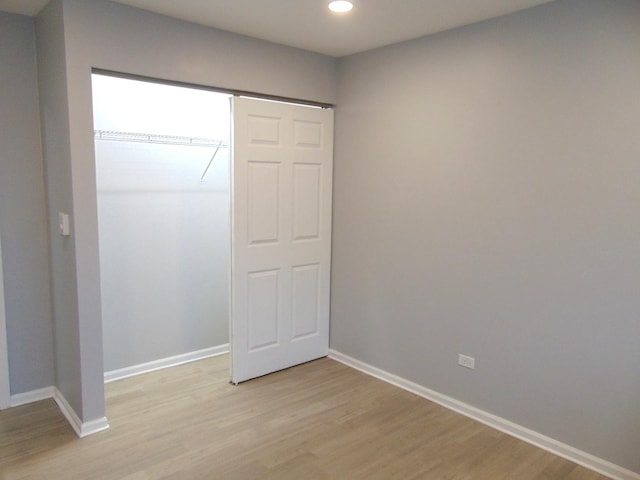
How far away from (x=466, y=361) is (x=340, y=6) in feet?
7.52

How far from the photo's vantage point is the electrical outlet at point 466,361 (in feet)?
9.68

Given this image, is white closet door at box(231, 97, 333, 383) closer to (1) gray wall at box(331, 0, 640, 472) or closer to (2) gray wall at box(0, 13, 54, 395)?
(1) gray wall at box(331, 0, 640, 472)

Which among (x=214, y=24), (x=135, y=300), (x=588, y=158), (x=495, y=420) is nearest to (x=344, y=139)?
(x=214, y=24)

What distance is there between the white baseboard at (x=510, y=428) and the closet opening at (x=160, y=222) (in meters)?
1.44

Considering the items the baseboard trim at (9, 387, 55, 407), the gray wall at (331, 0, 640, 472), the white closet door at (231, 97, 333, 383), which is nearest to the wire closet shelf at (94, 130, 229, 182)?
the white closet door at (231, 97, 333, 383)

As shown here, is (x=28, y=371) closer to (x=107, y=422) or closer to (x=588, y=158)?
(x=107, y=422)

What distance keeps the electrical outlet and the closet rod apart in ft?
8.07

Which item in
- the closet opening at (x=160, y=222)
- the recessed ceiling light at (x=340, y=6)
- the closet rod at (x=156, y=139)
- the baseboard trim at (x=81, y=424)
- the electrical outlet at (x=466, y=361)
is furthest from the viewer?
the closet opening at (x=160, y=222)

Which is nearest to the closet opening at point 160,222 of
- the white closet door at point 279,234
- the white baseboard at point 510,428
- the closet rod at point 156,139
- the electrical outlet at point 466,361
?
the closet rod at point 156,139

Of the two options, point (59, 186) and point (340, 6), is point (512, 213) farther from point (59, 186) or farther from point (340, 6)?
point (59, 186)

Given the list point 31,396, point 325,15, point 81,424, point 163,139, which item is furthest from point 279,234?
point 31,396

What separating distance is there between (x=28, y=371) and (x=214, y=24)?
2.59 metres

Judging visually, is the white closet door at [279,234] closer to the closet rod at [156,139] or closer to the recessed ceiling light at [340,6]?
the closet rod at [156,139]

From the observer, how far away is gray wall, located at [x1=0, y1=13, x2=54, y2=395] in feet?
9.29
